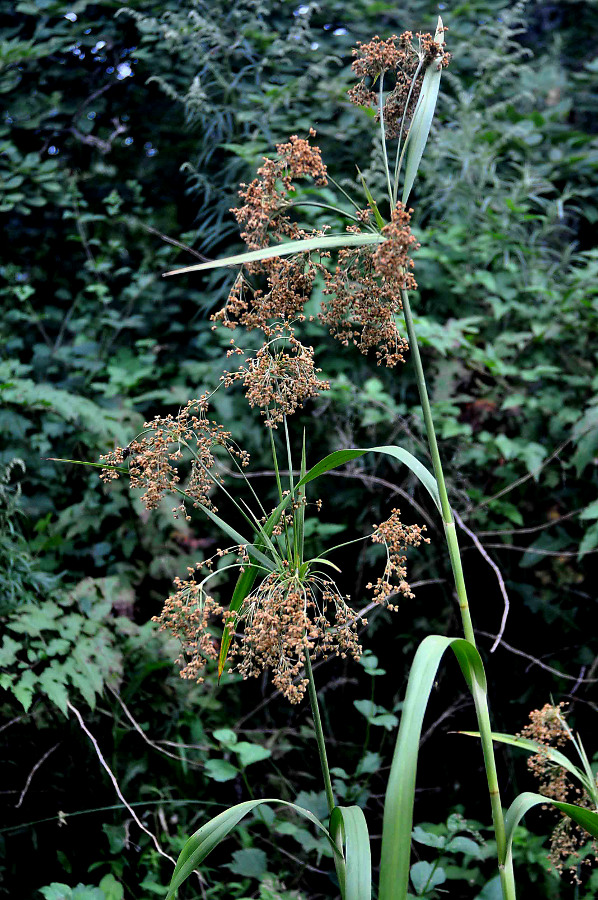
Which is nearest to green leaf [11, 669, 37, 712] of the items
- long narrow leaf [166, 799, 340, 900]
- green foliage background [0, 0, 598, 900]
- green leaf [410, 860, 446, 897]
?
green foliage background [0, 0, 598, 900]

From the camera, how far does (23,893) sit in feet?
6.73

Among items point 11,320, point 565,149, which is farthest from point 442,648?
point 565,149

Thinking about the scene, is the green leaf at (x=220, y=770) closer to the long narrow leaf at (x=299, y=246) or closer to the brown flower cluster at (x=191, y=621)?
the brown flower cluster at (x=191, y=621)

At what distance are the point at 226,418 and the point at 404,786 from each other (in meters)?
2.10

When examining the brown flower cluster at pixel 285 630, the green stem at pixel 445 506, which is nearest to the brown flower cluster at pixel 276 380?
the green stem at pixel 445 506

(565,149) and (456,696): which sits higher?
(565,149)

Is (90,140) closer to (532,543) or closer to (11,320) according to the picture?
(11,320)

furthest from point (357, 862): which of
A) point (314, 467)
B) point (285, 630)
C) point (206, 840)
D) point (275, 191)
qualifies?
point (275, 191)

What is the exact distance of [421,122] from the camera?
1.12 m

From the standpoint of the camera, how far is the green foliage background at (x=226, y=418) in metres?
2.16

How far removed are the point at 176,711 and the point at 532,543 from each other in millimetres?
1355

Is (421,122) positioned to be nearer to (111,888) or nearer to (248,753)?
(248,753)

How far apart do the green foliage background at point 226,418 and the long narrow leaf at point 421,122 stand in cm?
150

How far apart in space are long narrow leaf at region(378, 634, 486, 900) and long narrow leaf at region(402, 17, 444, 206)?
25.7 inches
